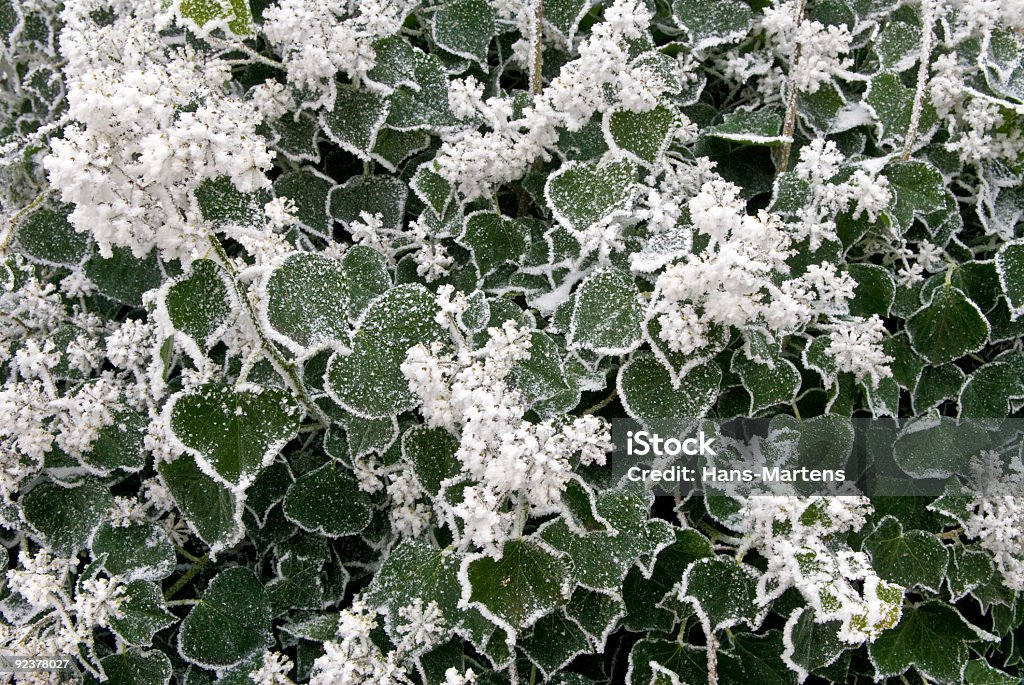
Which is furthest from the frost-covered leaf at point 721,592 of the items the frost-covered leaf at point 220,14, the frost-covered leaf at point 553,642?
the frost-covered leaf at point 220,14

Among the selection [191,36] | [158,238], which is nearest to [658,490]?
[158,238]

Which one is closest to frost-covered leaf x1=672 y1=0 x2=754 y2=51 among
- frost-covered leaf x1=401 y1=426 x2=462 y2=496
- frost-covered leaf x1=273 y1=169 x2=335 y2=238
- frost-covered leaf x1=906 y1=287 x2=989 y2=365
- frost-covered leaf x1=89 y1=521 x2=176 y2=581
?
frost-covered leaf x1=906 y1=287 x2=989 y2=365

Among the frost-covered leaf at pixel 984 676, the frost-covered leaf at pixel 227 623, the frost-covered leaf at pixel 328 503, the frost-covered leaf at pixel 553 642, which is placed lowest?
the frost-covered leaf at pixel 984 676

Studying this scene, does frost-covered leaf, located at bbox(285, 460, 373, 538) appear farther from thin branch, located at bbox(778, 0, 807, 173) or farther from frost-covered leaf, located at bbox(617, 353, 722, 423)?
thin branch, located at bbox(778, 0, 807, 173)

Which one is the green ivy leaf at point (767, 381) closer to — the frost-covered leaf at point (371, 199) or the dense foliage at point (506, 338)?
the dense foliage at point (506, 338)

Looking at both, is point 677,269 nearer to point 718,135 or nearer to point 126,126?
point 718,135
